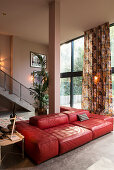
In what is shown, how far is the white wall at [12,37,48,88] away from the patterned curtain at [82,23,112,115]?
3.87 m

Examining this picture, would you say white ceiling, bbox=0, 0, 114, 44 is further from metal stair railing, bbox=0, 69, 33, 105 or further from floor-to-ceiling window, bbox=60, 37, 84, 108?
metal stair railing, bbox=0, 69, 33, 105

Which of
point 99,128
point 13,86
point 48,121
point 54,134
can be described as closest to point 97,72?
point 99,128

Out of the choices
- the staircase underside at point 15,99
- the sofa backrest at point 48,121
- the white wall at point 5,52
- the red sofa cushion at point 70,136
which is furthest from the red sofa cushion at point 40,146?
the white wall at point 5,52

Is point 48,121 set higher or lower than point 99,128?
higher

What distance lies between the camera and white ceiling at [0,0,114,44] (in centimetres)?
464

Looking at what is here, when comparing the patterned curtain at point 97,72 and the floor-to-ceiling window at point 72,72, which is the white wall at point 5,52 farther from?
the patterned curtain at point 97,72

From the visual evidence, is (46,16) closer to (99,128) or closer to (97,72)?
(97,72)

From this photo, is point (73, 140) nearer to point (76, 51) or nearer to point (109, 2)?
point (109, 2)

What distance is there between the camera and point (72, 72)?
813 cm

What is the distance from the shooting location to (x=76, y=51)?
316 inches

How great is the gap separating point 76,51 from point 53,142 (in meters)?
6.56

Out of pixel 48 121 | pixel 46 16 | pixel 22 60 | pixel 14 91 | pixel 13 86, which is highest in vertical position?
pixel 46 16

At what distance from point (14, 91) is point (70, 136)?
5.78m

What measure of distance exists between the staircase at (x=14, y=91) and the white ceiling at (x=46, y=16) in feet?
8.75
